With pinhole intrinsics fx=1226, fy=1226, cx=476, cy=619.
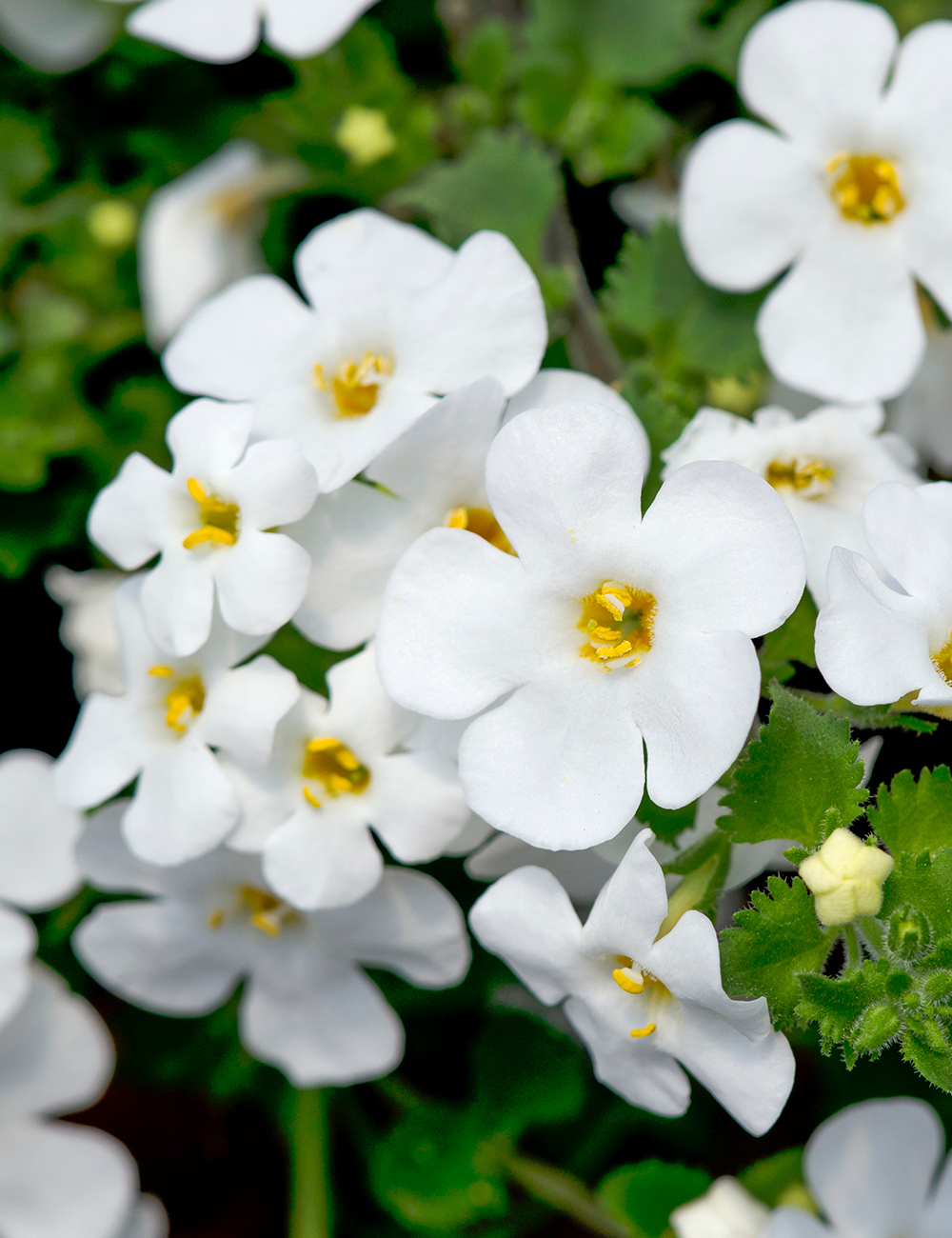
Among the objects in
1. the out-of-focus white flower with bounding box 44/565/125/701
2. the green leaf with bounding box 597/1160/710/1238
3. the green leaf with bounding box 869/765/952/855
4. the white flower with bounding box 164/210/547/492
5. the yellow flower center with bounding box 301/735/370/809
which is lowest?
the green leaf with bounding box 597/1160/710/1238

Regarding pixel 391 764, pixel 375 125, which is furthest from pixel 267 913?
pixel 375 125

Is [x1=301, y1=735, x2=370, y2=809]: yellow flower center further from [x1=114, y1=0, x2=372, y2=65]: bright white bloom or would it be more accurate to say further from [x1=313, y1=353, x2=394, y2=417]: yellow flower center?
[x1=114, y1=0, x2=372, y2=65]: bright white bloom

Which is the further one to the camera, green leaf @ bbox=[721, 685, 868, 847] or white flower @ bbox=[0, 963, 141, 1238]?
white flower @ bbox=[0, 963, 141, 1238]

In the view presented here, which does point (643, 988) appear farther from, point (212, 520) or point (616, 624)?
point (212, 520)

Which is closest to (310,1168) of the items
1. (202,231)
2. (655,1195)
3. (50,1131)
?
(50,1131)

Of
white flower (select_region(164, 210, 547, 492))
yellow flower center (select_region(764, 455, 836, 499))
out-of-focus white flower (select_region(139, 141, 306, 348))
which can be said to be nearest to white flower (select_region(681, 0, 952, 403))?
yellow flower center (select_region(764, 455, 836, 499))
